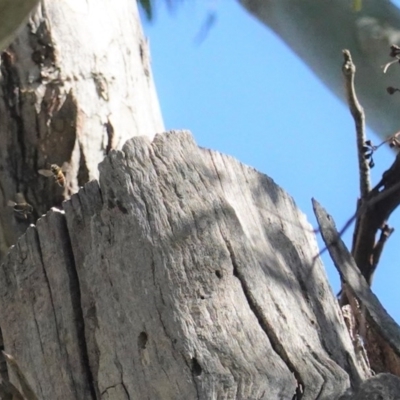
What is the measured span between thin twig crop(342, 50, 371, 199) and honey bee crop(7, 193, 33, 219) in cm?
92

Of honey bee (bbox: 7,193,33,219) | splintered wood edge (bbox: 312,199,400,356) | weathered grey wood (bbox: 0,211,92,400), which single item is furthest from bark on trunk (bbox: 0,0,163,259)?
splintered wood edge (bbox: 312,199,400,356)

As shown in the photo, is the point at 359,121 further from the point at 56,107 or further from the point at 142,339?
the point at 56,107

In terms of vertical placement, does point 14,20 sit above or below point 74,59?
below

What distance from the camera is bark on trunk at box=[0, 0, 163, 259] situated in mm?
2094

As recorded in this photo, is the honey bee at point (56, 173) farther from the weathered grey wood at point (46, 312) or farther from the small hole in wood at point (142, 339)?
the small hole in wood at point (142, 339)

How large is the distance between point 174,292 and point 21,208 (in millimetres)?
832

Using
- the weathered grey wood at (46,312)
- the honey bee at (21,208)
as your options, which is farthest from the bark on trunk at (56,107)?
the weathered grey wood at (46,312)

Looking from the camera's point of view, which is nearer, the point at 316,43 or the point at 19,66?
the point at 19,66

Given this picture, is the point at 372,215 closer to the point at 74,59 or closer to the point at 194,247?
the point at 194,247

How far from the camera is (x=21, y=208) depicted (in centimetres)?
207

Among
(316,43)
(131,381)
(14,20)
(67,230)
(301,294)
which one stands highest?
(316,43)

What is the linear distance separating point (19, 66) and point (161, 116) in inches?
16.9

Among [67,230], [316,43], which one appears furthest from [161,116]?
[316,43]

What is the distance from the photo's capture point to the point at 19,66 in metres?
2.14
